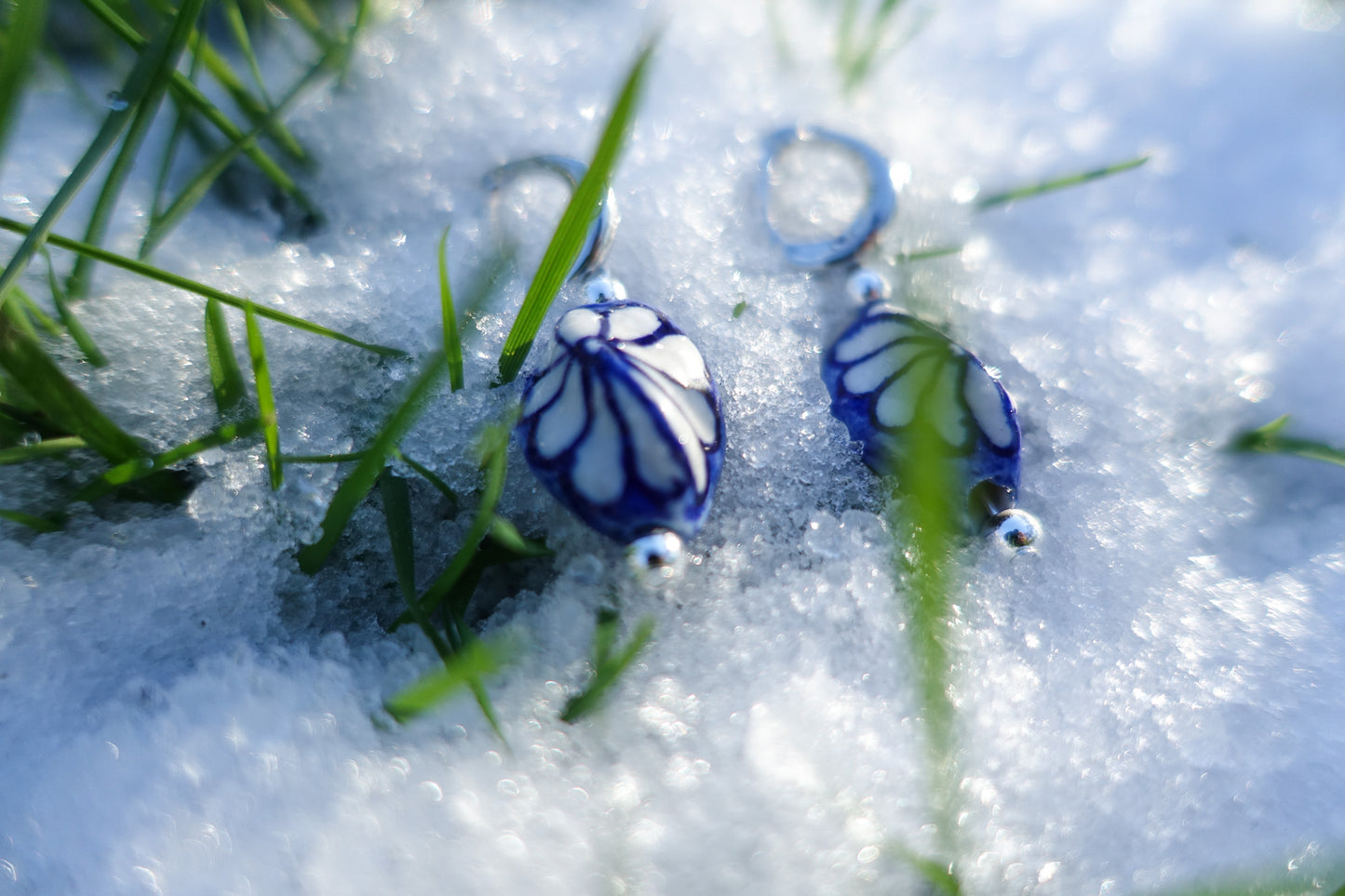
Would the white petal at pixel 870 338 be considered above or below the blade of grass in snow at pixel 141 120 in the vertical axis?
above

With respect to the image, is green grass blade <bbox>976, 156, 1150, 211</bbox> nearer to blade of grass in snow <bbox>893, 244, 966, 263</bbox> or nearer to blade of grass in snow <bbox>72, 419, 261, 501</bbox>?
blade of grass in snow <bbox>893, 244, 966, 263</bbox>

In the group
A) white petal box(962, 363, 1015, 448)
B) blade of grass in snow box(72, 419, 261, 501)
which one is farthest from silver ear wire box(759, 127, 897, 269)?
blade of grass in snow box(72, 419, 261, 501)

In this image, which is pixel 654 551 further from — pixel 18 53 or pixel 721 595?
pixel 18 53

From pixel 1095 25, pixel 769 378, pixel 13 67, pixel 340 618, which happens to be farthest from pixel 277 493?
pixel 1095 25

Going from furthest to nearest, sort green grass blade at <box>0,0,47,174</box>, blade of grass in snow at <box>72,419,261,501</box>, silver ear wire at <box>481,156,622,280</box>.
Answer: silver ear wire at <box>481,156,622,280</box>
blade of grass in snow at <box>72,419,261,501</box>
green grass blade at <box>0,0,47,174</box>

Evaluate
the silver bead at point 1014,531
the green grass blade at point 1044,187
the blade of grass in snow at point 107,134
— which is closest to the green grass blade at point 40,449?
the blade of grass in snow at point 107,134

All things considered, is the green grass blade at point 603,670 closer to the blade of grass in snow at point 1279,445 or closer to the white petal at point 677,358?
the white petal at point 677,358
